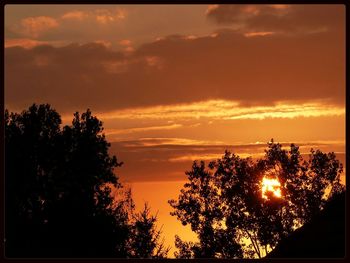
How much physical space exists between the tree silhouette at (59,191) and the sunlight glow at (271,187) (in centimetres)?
1026

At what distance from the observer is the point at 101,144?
1603 inches

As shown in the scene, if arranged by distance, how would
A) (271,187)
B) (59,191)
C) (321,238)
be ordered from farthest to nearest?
(271,187), (59,191), (321,238)

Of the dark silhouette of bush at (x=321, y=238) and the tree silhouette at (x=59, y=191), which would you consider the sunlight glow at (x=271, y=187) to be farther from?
the dark silhouette of bush at (x=321, y=238)

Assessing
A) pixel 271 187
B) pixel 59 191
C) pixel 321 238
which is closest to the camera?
pixel 321 238

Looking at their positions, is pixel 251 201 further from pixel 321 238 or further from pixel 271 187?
pixel 321 238

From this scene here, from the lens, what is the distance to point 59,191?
39.0m

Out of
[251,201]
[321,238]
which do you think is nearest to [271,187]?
[251,201]

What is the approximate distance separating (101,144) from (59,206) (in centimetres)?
481

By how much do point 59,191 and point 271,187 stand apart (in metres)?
15.9

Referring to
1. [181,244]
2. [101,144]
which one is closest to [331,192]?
[181,244]

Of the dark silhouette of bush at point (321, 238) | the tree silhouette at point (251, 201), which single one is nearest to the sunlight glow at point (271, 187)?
the tree silhouette at point (251, 201)

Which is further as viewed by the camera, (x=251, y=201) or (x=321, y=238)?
(x=251, y=201)

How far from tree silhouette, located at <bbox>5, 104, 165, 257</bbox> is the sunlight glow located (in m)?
10.3

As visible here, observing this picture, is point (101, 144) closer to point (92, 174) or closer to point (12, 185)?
point (92, 174)
